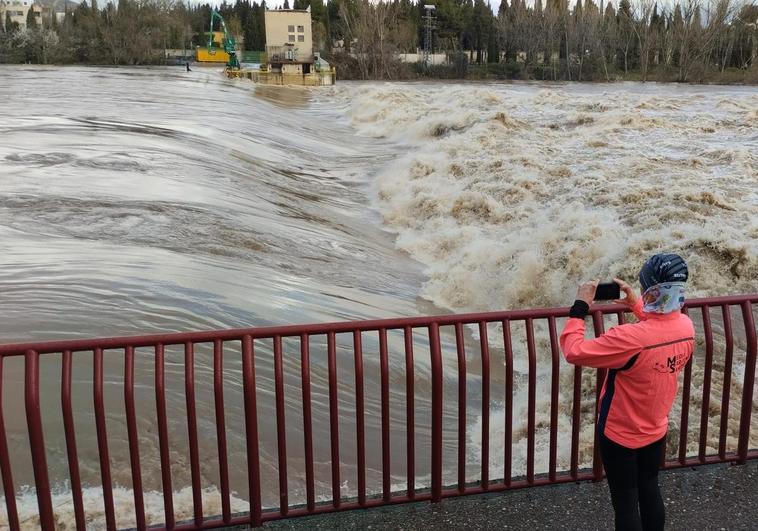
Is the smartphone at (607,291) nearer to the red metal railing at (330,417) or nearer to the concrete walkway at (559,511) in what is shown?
the red metal railing at (330,417)

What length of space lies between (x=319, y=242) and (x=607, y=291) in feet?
30.0

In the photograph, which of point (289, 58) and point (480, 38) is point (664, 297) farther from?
point (480, 38)

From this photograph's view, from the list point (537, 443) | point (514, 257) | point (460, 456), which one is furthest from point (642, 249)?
point (460, 456)

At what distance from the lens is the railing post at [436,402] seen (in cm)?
396

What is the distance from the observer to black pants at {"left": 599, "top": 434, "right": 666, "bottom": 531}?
10.4 feet

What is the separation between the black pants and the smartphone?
24.6 inches

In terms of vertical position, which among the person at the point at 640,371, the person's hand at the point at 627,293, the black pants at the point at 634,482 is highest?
the person's hand at the point at 627,293

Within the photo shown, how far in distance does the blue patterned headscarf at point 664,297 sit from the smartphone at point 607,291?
22cm

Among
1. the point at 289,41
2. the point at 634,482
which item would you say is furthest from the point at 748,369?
the point at 289,41

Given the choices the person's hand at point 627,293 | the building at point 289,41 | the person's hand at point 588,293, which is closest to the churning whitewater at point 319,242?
the person's hand at point 627,293

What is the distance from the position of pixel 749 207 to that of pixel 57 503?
12.5 m

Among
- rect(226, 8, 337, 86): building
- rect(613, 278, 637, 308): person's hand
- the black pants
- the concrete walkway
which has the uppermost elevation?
rect(226, 8, 337, 86): building

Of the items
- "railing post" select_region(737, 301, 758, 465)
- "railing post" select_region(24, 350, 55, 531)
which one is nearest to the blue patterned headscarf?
"railing post" select_region(737, 301, 758, 465)

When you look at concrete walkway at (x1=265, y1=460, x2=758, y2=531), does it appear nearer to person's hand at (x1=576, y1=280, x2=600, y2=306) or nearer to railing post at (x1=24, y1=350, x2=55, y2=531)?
railing post at (x1=24, y1=350, x2=55, y2=531)
